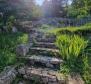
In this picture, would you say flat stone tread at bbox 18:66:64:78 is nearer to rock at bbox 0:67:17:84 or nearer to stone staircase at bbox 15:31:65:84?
stone staircase at bbox 15:31:65:84

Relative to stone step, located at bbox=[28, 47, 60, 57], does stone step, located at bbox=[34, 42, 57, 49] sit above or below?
above

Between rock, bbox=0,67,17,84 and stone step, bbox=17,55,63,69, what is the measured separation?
2.44 ft

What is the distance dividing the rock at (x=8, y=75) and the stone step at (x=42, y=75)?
22 cm

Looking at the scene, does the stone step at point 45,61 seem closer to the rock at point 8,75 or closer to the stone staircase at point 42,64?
the stone staircase at point 42,64

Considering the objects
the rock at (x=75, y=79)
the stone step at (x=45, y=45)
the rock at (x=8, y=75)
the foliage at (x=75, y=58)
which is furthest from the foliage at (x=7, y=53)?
the rock at (x=75, y=79)

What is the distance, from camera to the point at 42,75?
431 centimetres

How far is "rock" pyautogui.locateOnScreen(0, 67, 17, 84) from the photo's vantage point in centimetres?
396

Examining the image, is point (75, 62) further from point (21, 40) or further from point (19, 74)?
point (21, 40)

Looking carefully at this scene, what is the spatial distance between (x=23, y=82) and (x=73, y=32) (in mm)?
3733

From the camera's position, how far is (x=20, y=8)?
41.2 feet

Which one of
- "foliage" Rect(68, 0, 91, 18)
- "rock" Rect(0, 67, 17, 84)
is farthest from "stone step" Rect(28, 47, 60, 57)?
"foliage" Rect(68, 0, 91, 18)

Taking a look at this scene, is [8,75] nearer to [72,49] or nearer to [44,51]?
[44,51]

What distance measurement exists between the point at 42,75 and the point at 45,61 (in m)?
0.73

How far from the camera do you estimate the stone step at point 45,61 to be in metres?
4.93
